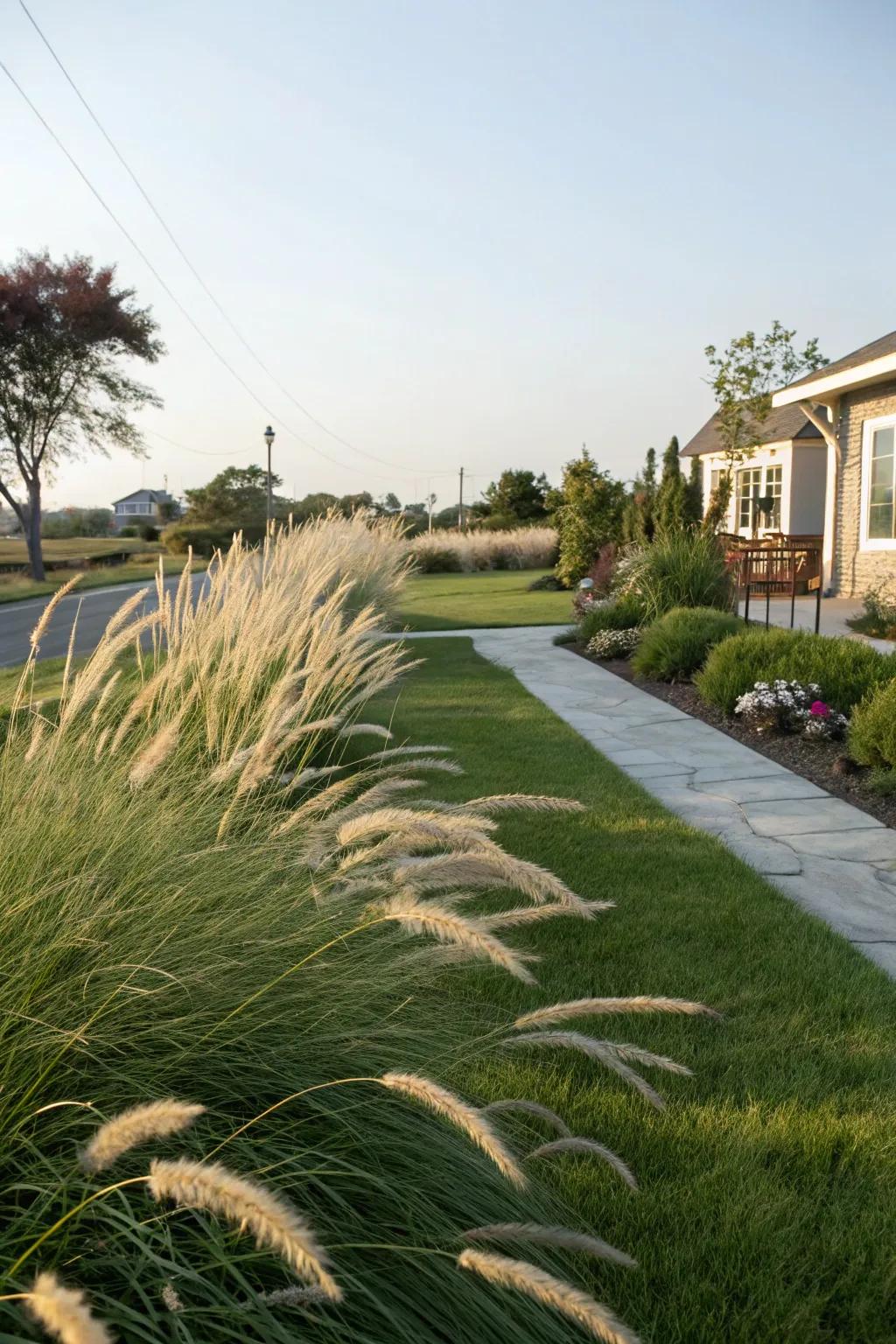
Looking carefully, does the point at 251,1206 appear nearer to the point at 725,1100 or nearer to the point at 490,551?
the point at 725,1100

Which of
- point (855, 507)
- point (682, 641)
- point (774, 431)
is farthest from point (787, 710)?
point (774, 431)

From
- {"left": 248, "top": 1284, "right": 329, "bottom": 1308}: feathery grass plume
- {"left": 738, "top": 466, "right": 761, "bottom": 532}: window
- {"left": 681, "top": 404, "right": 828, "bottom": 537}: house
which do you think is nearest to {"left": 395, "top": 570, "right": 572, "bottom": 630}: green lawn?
{"left": 681, "top": 404, "right": 828, "bottom": 537}: house

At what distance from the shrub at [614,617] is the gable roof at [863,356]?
450 cm

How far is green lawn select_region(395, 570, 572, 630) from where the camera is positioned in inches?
534

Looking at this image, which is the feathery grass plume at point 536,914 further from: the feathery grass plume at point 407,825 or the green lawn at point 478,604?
the green lawn at point 478,604

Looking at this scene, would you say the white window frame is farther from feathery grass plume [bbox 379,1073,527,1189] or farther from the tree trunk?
the tree trunk

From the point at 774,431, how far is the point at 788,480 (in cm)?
125

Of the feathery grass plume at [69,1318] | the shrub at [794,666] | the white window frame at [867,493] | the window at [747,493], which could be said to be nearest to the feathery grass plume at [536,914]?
the feathery grass plume at [69,1318]

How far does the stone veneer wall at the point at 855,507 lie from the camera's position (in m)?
12.5

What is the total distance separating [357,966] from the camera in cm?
163

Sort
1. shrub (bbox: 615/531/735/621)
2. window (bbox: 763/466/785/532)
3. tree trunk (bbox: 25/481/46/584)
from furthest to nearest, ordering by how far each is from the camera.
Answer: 1. tree trunk (bbox: 25/481/46/584)
2. window (bbox: 763/466/785/532)
3. shrub (bbox: 615/531/735/621)

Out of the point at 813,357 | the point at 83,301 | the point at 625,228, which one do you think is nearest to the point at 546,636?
the point at 625,228

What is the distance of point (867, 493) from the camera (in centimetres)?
1288

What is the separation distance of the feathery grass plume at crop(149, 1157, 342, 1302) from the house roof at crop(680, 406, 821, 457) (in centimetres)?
1775
